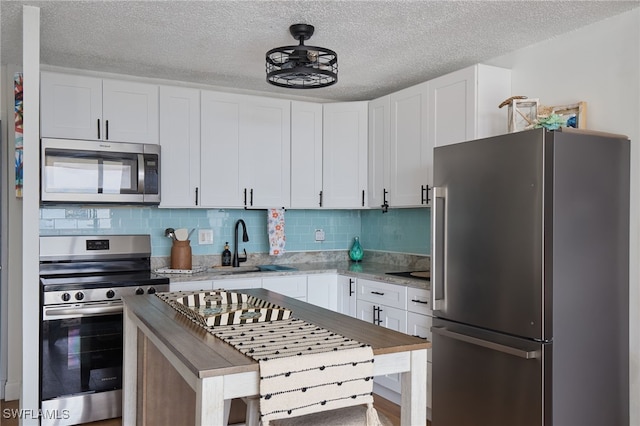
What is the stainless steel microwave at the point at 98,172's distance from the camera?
3322 mm

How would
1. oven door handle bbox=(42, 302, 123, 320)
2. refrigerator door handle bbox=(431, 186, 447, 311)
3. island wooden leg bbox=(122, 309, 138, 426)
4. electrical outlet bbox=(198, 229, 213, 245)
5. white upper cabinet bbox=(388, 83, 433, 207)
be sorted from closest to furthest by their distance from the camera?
1. island wooden leg bbox=(122, 309, 138, 426)
2. refrigerator door handle bbox=(431, 186, 447, 311)
3. oven door handle bbox=(42, 302, 123, 320)
4. white upper cabinet bbox=(388, 83, 433, 207)
5. electrical outlet bbox=(198, 229, 213, 245)

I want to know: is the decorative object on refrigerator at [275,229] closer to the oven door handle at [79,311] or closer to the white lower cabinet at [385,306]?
the white lower cabinet at [385,306]

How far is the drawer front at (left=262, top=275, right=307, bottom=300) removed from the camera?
3.92m

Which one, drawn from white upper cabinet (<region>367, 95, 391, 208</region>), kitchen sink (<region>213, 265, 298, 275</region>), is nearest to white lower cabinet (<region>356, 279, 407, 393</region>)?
kitchen sink (<region>213, 265, 298, 275</region>)

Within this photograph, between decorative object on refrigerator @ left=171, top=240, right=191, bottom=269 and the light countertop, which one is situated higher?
decorative object on refrigerator @ left=171, top=240, right=191, bottom=269

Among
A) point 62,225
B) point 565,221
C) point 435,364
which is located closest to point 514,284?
point 565,221

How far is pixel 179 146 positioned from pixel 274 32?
1.23m

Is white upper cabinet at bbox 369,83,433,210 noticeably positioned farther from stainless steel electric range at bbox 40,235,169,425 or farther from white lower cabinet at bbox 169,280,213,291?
stainless steel electric range at bbox 40,235,169,425

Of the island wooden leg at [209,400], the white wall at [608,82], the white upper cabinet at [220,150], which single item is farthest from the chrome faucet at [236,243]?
the island wooden leg at [209,400]

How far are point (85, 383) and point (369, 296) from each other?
1.94 meters

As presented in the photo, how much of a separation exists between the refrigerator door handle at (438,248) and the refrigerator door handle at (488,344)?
0.13 meters

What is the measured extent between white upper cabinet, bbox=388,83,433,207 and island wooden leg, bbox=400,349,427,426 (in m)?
1.96

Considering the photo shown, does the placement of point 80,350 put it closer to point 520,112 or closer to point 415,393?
point 415,393

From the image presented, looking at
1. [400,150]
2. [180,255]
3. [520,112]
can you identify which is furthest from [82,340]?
[520,112]
